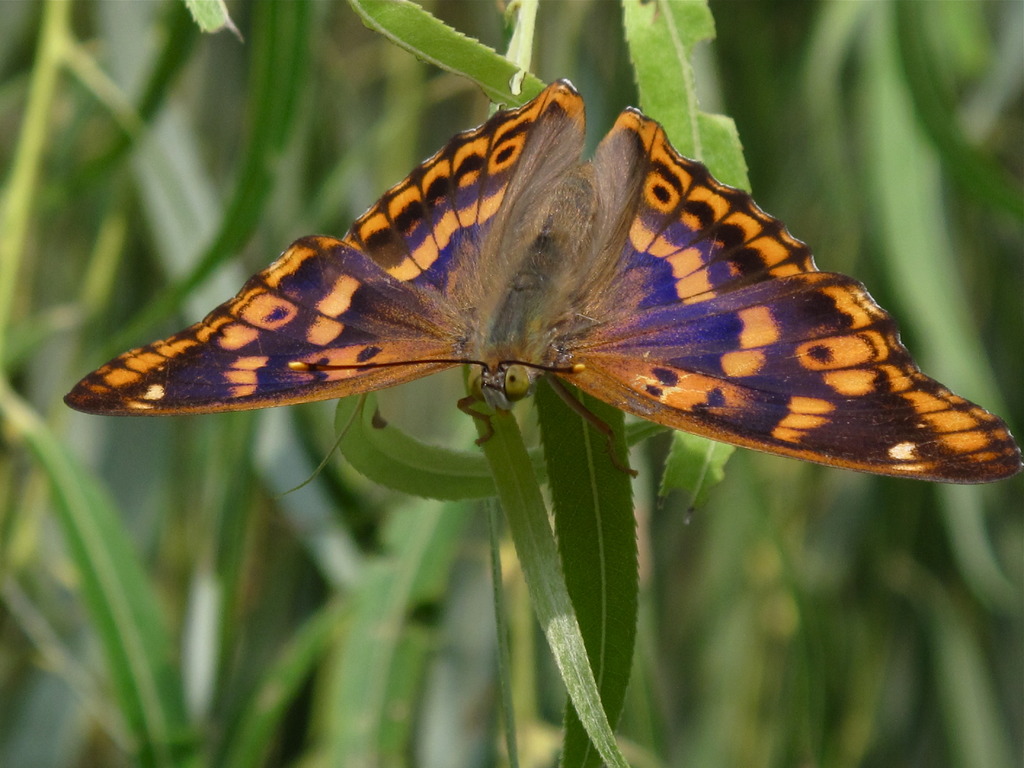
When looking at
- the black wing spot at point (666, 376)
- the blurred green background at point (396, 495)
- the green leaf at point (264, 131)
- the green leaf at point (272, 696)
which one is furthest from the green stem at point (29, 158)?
the black wing spot at point (666, 376)

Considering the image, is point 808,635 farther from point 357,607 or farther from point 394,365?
point 394,365

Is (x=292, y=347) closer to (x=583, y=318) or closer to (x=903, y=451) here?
(x=583, y=318)

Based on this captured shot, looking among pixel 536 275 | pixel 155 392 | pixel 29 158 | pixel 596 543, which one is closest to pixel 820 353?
pixel 596 543

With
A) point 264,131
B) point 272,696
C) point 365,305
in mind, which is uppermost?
point 264,131

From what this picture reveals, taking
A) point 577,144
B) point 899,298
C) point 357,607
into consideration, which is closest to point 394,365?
point 577,144

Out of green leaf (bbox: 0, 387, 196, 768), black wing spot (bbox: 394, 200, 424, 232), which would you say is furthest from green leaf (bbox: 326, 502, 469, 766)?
black wing spot (bbox: 394, 200, 424, 232)

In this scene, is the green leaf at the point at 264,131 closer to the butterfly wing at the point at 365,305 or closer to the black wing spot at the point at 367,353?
the butterfly wing at the point at 365,305
